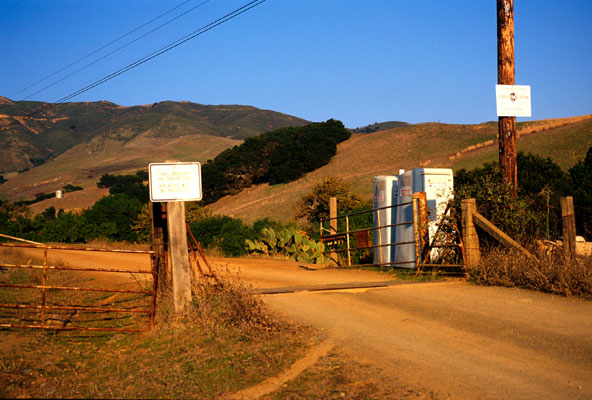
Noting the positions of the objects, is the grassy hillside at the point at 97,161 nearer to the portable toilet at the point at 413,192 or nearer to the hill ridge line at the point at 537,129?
the hill ridge line at the point at 537,129

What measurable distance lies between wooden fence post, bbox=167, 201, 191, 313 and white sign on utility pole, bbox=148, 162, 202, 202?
0.57 feet

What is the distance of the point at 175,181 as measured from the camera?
30.7ft

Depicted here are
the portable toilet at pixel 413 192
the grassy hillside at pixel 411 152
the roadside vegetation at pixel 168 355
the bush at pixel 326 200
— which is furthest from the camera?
the grassy hillside at pixel 411 152

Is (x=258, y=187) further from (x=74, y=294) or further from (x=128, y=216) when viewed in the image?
(x=74, y=294)

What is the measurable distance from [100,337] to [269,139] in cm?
8120

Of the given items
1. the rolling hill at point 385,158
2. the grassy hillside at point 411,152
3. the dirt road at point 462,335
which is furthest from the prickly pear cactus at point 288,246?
the grassy hillside at point 411,152

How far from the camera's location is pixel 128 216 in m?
42.0

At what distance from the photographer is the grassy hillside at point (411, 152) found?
62500 millimetres

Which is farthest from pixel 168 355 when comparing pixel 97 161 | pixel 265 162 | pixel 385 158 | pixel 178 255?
pixel 97 161

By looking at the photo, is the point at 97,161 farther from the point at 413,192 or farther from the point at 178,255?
the point at 178,255

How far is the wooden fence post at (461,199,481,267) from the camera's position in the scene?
39.0 ft

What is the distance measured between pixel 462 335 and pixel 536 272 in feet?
11.3

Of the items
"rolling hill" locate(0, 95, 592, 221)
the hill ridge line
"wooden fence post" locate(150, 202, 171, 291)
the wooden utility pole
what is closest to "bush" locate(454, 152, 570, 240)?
the wooden utility pole

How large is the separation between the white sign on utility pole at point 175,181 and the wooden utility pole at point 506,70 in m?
7.20
